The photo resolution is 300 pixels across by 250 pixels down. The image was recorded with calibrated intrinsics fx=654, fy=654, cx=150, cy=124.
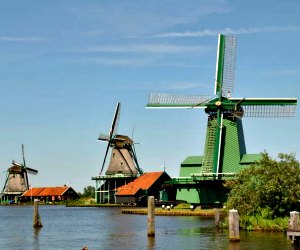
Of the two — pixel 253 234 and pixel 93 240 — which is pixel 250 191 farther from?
pixel 93 240

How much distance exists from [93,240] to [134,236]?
3.10 meters

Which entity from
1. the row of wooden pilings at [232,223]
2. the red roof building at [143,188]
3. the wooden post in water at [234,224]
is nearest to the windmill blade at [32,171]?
the red roof building at [143,188]

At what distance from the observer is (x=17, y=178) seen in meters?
158

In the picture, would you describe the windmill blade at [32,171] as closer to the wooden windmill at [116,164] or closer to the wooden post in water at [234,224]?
the wooden windmill at [116,164]

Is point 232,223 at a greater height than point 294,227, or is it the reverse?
point 232,223

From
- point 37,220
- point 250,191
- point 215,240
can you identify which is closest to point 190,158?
point 37,220

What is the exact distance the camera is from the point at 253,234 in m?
44.5

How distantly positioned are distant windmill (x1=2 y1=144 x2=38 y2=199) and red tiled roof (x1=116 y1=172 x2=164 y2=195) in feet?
153

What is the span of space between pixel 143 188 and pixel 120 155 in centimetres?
1666

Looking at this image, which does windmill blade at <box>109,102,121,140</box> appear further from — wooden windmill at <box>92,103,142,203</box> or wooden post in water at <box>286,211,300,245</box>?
wooden post in water at <box>286,211,300,245</box>

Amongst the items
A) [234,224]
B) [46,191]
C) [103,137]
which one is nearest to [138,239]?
[234,224]

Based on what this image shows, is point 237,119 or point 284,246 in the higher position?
point 237,119

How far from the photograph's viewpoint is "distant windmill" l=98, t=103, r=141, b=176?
12350cm

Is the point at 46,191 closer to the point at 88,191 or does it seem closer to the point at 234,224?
the point at 88,191
